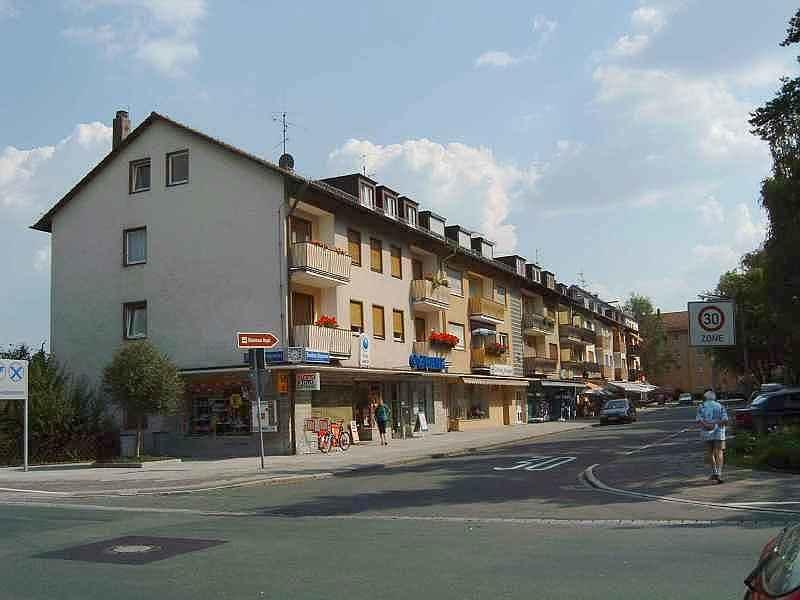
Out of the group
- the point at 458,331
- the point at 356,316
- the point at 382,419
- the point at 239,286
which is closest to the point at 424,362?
the point at 356,316

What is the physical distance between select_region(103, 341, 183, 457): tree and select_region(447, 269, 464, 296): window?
1893cm

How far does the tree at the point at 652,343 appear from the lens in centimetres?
11950

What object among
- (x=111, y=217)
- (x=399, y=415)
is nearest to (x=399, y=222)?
(x=399, y=415)

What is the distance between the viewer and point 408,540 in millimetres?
10055

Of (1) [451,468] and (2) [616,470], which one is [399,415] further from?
(2) [616,470]

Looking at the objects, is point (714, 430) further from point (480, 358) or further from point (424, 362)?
point (480, 358)

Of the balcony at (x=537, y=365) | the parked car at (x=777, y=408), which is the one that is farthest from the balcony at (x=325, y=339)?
the balcony at (x=537, y=365)

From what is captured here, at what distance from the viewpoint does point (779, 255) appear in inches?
1216

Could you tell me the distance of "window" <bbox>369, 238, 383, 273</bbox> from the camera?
3497 centimetres

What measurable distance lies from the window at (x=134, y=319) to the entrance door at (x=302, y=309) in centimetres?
595

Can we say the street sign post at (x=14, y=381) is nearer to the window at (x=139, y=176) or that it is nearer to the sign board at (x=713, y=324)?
the window at (x=139, y=176)

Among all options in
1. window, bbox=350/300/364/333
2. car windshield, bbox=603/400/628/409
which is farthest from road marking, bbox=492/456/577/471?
car windshield, bbox=603/400/628/409

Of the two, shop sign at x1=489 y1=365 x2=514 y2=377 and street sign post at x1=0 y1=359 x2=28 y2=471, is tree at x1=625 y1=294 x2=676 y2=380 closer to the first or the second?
shop sign at x1=489 y1=365 x2=514 y2=377

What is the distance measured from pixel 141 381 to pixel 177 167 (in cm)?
948
